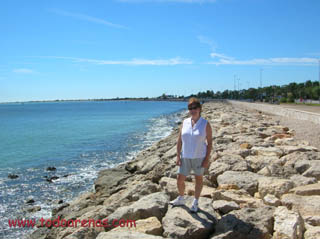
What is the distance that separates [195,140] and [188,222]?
106 cm

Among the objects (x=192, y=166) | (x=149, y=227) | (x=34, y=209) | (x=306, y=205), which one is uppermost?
(x=192, y=166)

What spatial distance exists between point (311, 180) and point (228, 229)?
7.86 feet

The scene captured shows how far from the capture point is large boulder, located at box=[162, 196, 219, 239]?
3494 mm

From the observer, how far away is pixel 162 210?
170 inches

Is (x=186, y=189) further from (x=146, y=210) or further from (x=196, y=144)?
(x=196, y=144)

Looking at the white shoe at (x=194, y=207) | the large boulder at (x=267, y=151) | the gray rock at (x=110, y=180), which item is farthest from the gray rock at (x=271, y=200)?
the gray rock at (x=110, y=180)

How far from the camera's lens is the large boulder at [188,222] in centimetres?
349

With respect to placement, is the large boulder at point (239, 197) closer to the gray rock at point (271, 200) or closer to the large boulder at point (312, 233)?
the gray rock at point (271, 200)

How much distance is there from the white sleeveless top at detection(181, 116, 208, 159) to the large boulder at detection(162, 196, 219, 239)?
0.80m

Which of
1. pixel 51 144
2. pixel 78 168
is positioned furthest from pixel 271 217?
pixel 51 144

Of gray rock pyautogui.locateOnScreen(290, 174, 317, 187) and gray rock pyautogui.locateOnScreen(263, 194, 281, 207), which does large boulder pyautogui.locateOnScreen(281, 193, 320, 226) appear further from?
gray rock pyautogui.locateOnScreen(290, 174, 317, 187)

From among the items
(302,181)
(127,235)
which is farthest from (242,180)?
(127,235)

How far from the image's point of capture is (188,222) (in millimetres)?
3598

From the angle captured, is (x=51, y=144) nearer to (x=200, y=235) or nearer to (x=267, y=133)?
(x=267, y=133)
